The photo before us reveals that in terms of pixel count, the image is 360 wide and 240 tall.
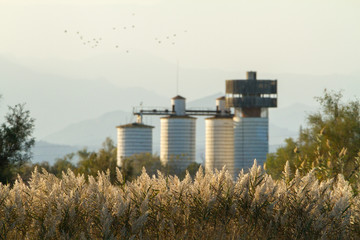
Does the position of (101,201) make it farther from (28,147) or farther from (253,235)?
(28,147)

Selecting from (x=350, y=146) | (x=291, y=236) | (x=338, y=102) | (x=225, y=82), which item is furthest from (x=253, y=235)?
(x=225, y=82)

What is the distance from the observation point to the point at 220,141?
13950 cm

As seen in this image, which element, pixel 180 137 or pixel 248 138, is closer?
pixel 180 137

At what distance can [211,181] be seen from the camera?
12.8 m

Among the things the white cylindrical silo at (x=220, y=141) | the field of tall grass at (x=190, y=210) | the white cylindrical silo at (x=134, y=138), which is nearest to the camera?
the field of tall grass at (x=190, y=210)

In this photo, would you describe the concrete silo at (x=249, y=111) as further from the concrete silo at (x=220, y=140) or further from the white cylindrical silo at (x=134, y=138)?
the white cylindrical silo at (x=134, y=138)

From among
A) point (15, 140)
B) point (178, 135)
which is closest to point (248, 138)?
point (178, 135)

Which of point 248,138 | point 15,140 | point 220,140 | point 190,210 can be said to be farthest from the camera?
point 248,138

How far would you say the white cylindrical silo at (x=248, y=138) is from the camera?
5507 inches

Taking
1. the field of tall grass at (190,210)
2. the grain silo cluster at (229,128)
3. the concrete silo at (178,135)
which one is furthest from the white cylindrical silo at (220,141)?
the field of tall grass at (190,210)

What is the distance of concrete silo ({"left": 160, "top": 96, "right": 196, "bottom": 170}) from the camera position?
453 ft

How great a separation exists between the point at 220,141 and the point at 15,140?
10063cm

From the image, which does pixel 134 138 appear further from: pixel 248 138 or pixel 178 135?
pixel 248 138

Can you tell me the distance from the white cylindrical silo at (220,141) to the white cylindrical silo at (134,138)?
457 inches
